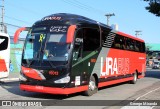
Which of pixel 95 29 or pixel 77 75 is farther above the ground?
pixel 95 29

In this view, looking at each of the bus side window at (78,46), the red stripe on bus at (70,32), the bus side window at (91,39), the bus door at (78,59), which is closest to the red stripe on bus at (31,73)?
the bus door at (78,59)

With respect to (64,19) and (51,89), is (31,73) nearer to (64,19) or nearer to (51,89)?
(51,89)

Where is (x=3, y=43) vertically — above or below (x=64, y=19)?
below

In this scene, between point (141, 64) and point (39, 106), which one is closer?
point (39, 106)

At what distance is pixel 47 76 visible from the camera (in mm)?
12656

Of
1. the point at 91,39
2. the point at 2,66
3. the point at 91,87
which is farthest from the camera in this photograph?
the point at 2,66

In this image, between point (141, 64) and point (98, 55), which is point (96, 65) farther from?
point (141, 64)

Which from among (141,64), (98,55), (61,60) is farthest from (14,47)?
(61,60)

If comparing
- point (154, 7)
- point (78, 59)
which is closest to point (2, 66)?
point (78, 59)

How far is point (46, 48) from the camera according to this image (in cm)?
1292

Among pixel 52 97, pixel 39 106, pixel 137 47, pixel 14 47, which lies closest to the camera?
pixel 39 106

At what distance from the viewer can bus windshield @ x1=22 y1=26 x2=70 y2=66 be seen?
1273 cm

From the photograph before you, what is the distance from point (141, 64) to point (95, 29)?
1092 centimetres

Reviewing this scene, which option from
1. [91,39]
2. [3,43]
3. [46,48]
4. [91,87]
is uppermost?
[3,43]
